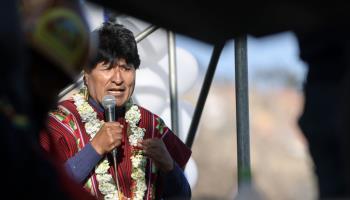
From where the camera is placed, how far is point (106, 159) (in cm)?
328

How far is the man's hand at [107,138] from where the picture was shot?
3.14 metres

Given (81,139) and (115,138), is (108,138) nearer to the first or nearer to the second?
(115,138)

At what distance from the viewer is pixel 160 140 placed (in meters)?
3.34

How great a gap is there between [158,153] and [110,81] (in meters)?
0.34

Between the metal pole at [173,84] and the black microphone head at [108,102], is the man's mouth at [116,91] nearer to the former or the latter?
the black microphone head at [108,102]

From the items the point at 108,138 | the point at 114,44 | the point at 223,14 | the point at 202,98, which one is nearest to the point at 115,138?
the point at 108,138

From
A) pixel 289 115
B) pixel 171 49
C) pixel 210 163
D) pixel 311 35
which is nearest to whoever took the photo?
pixel 311 35

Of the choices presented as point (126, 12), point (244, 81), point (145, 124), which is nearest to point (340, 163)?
point (126, 12)

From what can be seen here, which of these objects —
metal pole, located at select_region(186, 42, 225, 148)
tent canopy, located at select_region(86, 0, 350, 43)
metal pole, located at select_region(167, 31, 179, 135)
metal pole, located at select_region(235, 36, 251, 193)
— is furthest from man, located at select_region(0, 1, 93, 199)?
metal pole, located at select_region(167, 31, 179, 135)

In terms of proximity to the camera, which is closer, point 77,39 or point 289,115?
point 77,39

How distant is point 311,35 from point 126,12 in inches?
18.9

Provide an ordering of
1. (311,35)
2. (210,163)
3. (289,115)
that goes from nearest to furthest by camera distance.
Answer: (311,35), (210,163), (289,115)

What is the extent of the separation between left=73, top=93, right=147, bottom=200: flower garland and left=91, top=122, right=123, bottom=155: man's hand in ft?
0.37

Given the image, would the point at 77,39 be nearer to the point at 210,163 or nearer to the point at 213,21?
the point at 213,21
